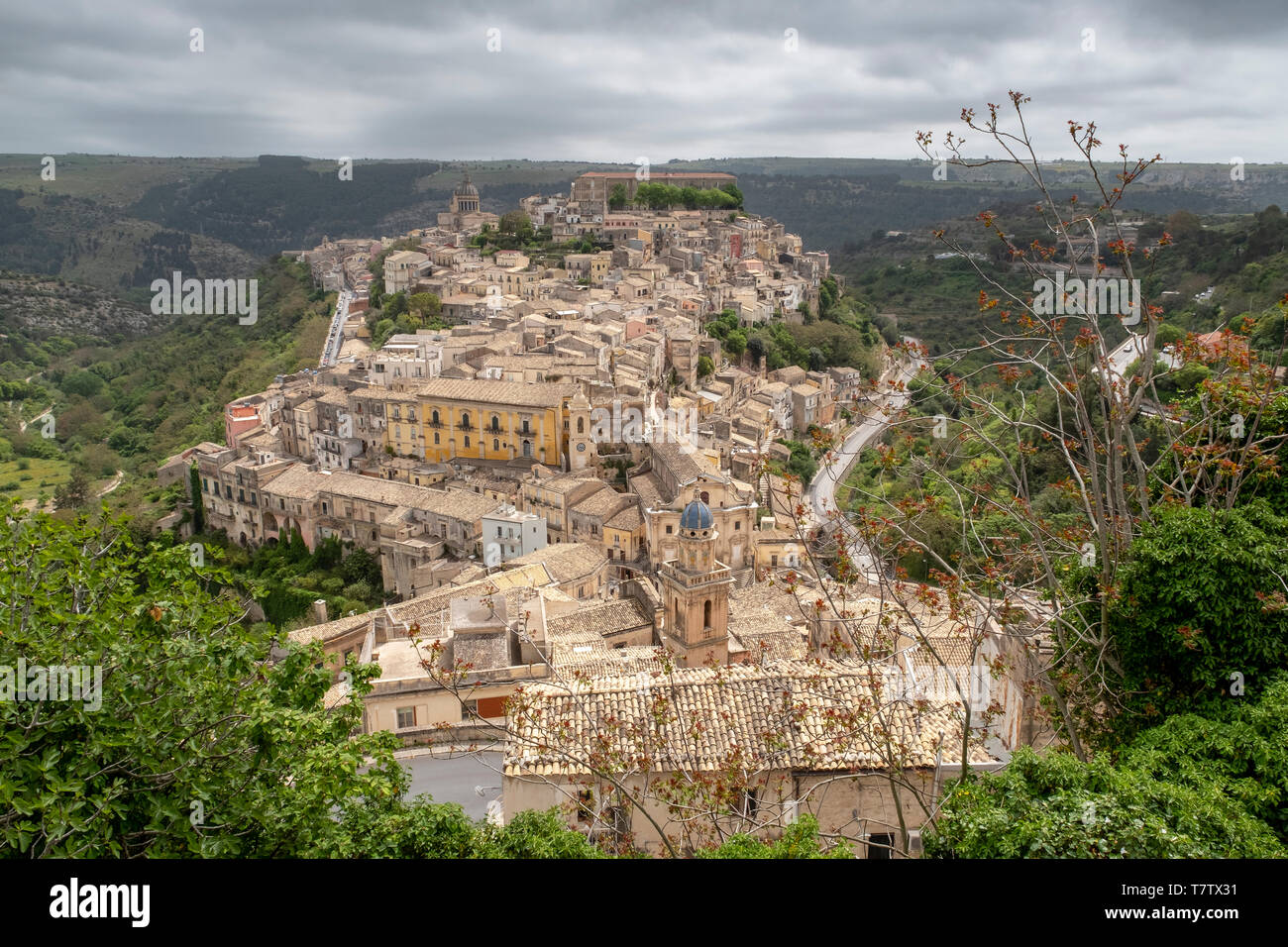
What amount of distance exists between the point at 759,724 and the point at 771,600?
19382 millimetres

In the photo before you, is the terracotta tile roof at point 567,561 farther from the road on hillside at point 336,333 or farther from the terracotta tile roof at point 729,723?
the road on hillside at point 336,333

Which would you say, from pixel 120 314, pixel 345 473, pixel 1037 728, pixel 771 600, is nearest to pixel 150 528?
pixel 345 473

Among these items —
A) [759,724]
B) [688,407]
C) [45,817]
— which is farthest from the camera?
[688,407]

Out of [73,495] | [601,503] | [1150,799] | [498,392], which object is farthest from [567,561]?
[73,495]

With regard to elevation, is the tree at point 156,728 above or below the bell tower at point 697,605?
above

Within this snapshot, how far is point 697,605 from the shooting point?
21.6m

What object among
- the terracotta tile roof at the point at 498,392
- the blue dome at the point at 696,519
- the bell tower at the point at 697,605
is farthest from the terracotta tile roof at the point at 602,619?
the terracotta tile roof at the point at 498,392

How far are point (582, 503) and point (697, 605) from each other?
1921cm

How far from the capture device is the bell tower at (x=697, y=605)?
21.5m

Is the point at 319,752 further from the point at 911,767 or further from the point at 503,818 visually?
the point at 911,767

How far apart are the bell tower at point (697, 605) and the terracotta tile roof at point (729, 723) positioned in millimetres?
7693

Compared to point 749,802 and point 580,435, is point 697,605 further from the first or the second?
point 580,435

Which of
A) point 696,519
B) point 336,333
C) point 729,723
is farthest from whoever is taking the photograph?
point 336,333

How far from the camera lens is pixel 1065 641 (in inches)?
447
